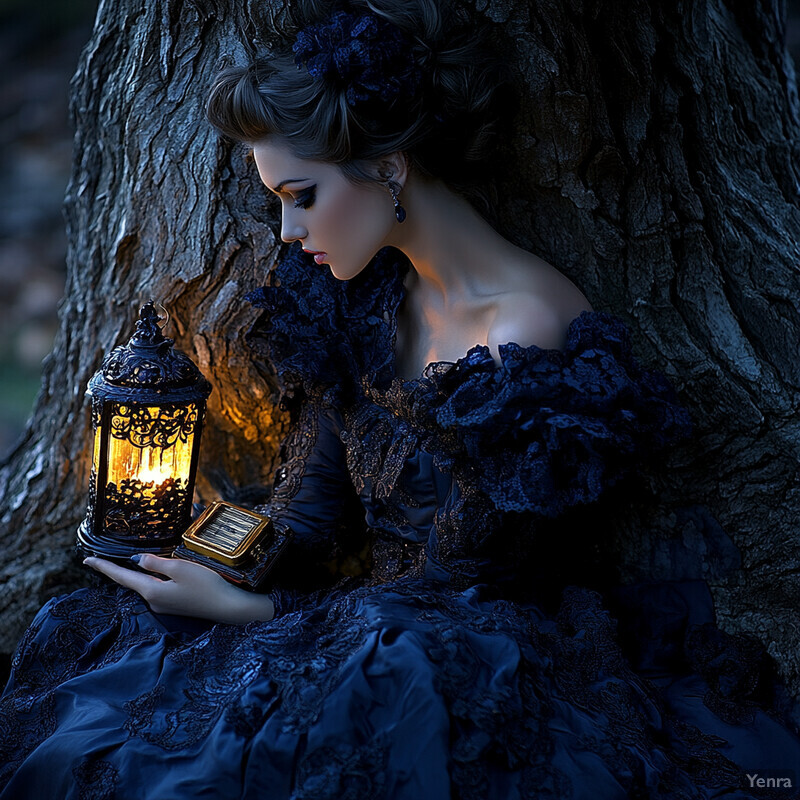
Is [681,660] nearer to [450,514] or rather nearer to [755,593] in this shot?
[755,593]

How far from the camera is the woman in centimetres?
141

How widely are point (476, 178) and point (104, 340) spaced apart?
1.11 metres

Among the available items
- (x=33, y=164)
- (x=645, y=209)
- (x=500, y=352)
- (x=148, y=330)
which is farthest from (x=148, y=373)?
(x=33, y=164)

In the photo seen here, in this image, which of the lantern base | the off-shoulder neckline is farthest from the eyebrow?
the lantern base

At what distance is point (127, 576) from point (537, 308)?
0.98 meters

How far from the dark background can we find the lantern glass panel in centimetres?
301

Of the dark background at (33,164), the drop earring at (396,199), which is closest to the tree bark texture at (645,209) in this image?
the drop earring at (396,199)

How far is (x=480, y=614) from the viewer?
5.24 ft

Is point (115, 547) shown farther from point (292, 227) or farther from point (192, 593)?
point (292, 227)

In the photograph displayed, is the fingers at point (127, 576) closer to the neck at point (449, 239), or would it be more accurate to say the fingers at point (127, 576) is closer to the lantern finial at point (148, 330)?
the lantern finial at point (148, 330)

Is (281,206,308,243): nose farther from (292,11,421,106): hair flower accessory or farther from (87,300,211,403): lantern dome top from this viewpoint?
(87,300,211,403): lantern dome top

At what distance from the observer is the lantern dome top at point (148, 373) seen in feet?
6.17

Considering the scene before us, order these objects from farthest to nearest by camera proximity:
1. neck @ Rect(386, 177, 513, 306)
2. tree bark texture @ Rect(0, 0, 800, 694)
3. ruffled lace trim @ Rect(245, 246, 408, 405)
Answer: ruffled lace trim @ Rect(245, 246, 408, 405) < tree bark texture @ Rect(0, 0, 800, 694) < neck @ Rect(386, 177, 513, 306)

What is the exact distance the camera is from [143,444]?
192 centimetres
